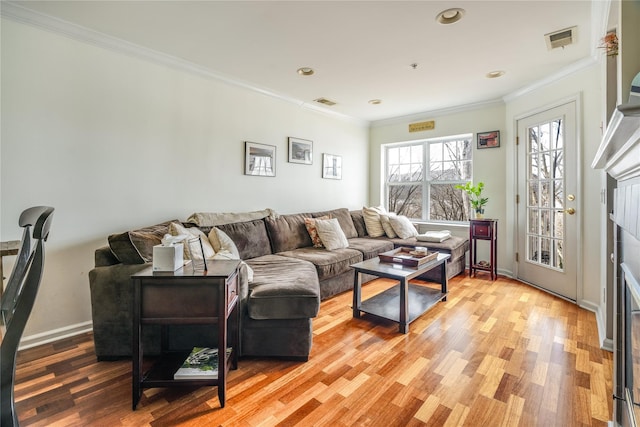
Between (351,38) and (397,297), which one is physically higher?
(351,38)

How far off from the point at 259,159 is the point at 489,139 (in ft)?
10.2

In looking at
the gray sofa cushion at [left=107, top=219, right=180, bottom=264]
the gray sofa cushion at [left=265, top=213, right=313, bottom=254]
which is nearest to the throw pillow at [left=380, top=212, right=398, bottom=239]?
the gray sofa cushion at [left=265, top=213, right=313, bottom=254]

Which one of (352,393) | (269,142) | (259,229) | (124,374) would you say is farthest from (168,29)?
(352,393)

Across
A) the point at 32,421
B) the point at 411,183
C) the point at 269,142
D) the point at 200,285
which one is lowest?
the point at 32,421

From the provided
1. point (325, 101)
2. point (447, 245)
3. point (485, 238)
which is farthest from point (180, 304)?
point (485, 238)

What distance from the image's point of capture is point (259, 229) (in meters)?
3.30

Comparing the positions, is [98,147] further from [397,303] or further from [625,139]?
[625,139]

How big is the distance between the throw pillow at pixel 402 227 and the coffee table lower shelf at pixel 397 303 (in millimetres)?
1102

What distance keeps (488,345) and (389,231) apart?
2.36 metres

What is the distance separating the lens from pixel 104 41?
2389 mm

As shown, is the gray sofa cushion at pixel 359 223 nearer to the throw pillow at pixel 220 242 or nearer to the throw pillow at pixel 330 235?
the throw pillow at pixel 330 235

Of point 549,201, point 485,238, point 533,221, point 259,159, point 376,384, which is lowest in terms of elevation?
point 376,384

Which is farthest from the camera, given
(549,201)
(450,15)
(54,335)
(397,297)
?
(549,201)

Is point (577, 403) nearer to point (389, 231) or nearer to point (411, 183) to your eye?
point (389, 231)
